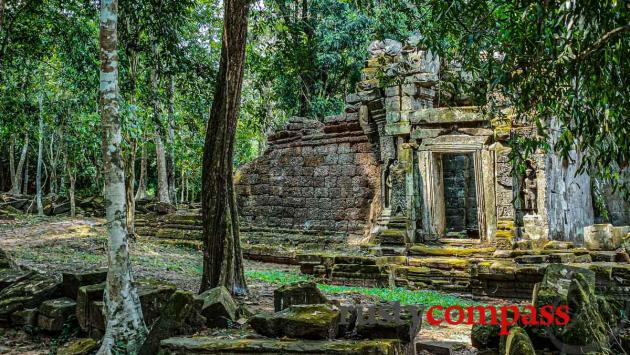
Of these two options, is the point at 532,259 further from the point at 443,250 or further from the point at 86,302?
the point at 86,302

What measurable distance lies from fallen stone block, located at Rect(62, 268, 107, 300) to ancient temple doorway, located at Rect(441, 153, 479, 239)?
36.2ft

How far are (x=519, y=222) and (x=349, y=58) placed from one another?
10524 mm

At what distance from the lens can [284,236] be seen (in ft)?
47.8

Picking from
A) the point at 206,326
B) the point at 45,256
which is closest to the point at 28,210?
the point at 45,256

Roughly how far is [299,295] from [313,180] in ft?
35.2

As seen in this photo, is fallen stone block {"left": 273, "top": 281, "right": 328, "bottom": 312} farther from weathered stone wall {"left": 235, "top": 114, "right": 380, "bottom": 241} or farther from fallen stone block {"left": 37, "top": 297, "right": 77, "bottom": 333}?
weathered stone wall {"left": 235, "top": 114, "right": 380, "bottom": 241}

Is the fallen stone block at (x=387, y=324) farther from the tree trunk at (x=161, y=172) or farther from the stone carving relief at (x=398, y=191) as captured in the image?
the tree trunk at (x=161, y=172)

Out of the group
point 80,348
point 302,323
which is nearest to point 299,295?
point 302,323

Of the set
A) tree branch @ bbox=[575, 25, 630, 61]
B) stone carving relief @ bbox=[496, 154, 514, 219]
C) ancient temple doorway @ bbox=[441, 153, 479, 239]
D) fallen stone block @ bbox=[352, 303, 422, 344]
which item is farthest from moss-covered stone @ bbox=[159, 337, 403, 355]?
ancient temple doorway @ bbox=[441, 153, 479, 239]

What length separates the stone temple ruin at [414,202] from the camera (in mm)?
9945

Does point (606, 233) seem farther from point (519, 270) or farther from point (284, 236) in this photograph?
point (284, 236)

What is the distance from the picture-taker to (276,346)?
11.8ft

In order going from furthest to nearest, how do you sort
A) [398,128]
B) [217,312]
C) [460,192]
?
1. [460,192]
2. [398,128]
3. [217,312]

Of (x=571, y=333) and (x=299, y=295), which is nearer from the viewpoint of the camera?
(x=571, y=333)
